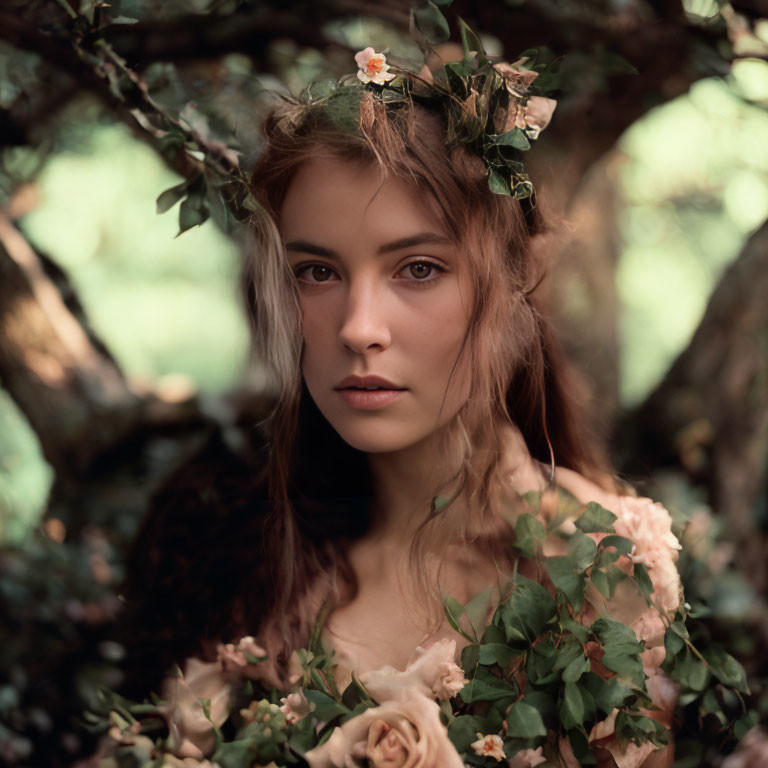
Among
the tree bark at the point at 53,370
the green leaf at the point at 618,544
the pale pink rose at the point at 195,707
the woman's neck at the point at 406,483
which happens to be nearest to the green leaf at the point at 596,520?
the green leaf at the point at 618,544

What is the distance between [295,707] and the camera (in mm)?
1342

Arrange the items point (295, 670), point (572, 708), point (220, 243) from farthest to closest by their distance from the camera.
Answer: point (220, 243) < point (295, 670) < point (572, 708)

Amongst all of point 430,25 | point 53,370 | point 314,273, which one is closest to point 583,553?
point 314,273

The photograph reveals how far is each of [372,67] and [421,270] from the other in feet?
0.98

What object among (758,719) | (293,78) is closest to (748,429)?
(758,719)

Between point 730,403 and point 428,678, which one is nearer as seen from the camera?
point 428,678

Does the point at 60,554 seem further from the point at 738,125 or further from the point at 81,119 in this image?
the point at 738,125

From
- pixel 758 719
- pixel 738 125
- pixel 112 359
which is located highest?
pixel 738 125

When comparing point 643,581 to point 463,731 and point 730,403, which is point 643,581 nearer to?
point 463,731

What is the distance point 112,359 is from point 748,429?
160 cm

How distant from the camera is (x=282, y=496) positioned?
5.12 ft

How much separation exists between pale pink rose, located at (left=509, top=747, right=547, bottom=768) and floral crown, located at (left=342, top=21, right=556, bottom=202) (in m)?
0.80

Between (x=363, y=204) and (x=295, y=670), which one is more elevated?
(x=363, y=204)

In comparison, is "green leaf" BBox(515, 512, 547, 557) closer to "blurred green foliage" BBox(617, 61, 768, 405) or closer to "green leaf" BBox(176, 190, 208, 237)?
"green leaf" BBox(176, 190, 208, 237)
